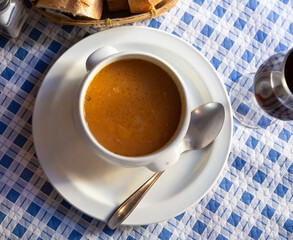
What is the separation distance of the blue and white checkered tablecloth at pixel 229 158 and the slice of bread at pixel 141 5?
9 cm

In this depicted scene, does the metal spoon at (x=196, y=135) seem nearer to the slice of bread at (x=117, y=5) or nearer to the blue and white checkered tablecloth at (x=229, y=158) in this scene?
the blue and white checkered tablecloth at (x=229, y=158)

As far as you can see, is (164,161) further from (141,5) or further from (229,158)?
(141,5)

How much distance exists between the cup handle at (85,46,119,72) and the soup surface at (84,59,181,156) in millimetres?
23

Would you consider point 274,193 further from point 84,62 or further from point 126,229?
point 84,62

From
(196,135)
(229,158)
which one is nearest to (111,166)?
(196,135)

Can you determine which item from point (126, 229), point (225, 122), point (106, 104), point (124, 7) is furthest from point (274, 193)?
point (124, 7)

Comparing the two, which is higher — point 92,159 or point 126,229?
point 92,159

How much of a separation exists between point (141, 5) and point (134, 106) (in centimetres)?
26

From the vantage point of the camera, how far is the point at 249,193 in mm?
1090

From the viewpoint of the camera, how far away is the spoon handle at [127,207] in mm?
944

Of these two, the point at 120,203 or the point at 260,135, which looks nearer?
the point at 120,203

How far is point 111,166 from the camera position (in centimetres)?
97

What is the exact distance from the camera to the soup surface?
2.96 feet

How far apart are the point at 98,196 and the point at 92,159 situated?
0.09m
